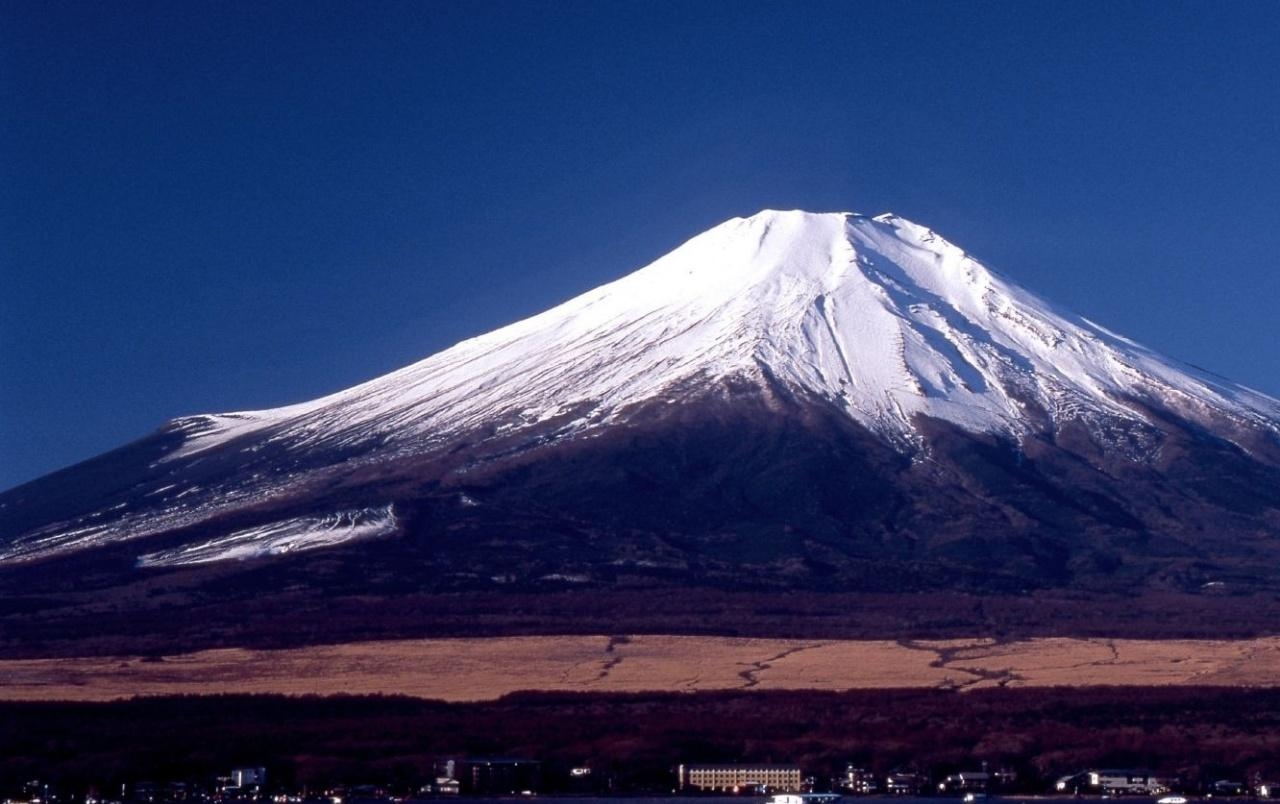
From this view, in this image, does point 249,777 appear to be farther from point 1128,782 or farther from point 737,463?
point 737,463

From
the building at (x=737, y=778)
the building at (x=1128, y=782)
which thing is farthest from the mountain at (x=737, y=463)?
the building at (x=1128, y=782)

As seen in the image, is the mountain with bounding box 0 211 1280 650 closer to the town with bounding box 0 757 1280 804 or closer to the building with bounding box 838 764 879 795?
the building with bounding box 838 764 879 795

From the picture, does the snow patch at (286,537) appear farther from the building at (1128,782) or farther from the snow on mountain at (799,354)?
the building at (1128,782)

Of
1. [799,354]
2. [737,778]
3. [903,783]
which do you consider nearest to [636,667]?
[737,778]

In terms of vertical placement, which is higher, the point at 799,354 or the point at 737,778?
the point at 799,354

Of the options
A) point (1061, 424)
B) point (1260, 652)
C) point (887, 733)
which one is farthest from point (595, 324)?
point (887, 733)

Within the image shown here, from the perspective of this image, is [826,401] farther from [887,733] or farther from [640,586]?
[887,733]

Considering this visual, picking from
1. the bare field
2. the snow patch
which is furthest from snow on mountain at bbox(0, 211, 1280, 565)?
the bare field
